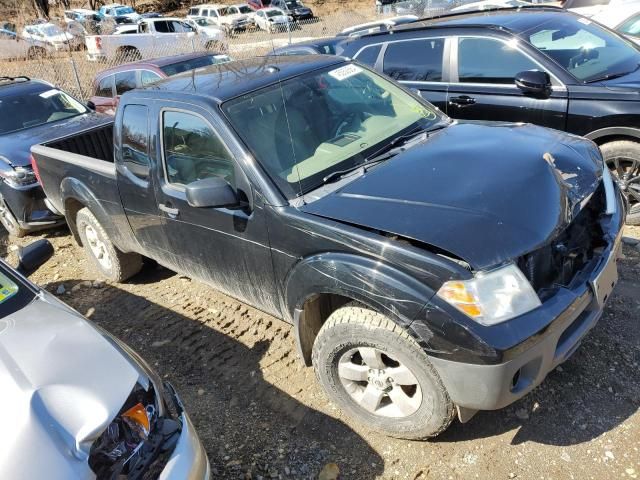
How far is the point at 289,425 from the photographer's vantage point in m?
2.97

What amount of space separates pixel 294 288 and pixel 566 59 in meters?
3.72

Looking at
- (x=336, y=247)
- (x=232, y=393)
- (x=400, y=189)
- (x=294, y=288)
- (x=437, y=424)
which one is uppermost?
(x=400, y=189)

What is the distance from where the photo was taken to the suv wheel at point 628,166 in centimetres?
435

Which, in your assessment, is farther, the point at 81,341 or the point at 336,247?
the point at 336,247

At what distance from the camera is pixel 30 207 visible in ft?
19.4

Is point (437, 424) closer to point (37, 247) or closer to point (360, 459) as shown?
point (360, 459)

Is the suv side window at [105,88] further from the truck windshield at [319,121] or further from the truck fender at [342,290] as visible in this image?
the truck fender at [342,290]

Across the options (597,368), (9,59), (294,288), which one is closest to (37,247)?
(294,288)

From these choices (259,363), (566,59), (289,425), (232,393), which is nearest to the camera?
(289,425)

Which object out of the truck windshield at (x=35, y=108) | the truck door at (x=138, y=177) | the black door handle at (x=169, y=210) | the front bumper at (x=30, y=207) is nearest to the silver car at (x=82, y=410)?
the black door handle at (x=169, y=210)

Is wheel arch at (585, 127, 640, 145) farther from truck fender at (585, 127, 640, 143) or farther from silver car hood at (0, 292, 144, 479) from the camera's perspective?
silver car hood at (0, 292, 144, 479)

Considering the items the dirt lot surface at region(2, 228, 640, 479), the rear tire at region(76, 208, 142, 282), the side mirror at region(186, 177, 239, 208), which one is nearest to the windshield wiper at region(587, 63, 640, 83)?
the dirt lot surface at region(2, 228, 640, 479)

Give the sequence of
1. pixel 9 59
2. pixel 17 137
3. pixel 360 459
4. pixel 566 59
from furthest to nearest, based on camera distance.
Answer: pixel 9 59 → pixel 17 137 → pixel 566 59 → pixel 360 459

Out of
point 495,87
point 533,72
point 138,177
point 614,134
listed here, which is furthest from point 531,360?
point 495,87
